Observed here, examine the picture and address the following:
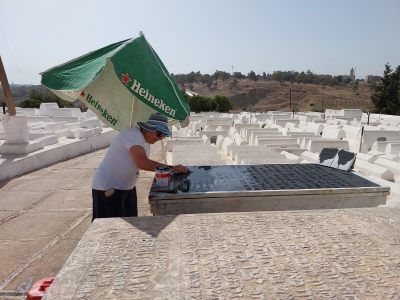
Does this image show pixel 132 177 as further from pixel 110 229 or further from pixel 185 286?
pixel 185 286

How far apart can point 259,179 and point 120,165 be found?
155 cm

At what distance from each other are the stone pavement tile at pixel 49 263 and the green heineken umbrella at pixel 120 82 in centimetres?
141

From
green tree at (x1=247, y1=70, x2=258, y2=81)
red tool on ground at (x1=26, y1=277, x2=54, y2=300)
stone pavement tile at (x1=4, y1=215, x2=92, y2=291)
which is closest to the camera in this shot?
red tool on ground at (x1=26, y1=277, x2=54, y2=300)

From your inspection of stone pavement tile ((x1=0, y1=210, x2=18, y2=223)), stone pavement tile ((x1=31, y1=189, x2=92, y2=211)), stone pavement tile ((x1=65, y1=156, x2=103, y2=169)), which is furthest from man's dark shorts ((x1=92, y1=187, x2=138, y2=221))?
stone pavement tile ((x1=65, y1=156, x2=103, y2=169))

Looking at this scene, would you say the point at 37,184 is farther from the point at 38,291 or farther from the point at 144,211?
the point at 38,291

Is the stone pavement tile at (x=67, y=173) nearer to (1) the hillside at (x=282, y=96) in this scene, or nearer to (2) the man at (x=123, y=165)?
(2) the man at (x=123, y=165)

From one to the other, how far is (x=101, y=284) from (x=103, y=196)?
1274 millimetres

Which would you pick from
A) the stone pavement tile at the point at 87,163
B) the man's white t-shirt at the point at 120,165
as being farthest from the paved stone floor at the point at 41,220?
the man's white t-shirt at the point at 120,165

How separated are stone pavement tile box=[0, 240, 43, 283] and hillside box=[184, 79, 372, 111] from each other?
191 ft

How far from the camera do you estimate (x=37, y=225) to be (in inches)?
171

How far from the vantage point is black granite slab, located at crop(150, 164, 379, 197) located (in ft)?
10.6

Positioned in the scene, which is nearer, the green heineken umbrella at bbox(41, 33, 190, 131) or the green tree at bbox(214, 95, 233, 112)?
the green heineken umbrella at bbox(41, 33, 190, 131)

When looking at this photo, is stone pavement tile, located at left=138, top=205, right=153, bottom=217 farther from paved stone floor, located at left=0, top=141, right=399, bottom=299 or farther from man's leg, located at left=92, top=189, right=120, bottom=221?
man's leg, located at left=92, top=189, right=120, bottom=221

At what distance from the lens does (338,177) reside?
12.1 ft
